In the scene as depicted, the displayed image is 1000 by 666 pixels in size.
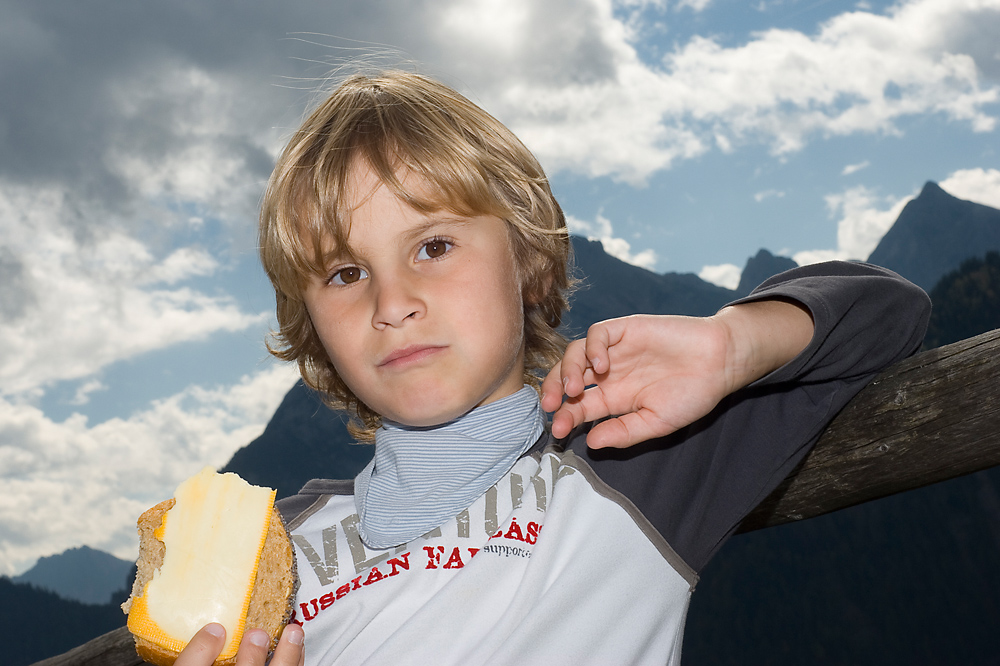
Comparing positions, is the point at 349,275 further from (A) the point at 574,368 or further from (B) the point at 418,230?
(A) the point at 574,368

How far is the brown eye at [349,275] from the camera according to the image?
1.50 meters

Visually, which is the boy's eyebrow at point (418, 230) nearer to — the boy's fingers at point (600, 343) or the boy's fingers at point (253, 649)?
the boy's fingers at point (600, 343)

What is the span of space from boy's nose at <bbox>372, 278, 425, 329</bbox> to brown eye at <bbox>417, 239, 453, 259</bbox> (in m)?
0.09

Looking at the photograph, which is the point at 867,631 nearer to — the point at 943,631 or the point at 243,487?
the point at 943,631

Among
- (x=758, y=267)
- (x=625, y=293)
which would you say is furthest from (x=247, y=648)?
(x=758, y=267)

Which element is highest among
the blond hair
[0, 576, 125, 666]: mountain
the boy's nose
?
[0, 576, 125, 666]: mountain

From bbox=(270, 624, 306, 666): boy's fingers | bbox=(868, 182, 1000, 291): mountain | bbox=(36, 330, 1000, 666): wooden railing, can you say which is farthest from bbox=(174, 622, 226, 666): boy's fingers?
bbox=(868, 182, 1000, 291): mountain

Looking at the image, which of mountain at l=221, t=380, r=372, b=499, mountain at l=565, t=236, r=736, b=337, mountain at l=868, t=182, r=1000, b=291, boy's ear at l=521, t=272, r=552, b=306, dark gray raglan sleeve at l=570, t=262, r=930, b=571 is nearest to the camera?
dark gray raglan sleeve at l=570, t=262, r=930, b=571

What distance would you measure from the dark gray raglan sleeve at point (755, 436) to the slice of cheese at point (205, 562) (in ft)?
2.49

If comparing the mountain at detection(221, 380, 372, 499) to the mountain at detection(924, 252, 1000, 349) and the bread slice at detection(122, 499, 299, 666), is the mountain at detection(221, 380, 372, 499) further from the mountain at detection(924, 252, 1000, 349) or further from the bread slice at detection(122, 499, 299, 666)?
the bread slice at detection(122, 499, 299, 666)

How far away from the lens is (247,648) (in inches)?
48.0

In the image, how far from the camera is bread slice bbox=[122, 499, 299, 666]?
1293 mm

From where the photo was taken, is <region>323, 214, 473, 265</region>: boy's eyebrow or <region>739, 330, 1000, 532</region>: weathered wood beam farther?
<region>323, 214, 473, 265</region>: boy's eyebrow

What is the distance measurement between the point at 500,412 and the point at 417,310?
38 centimetres
